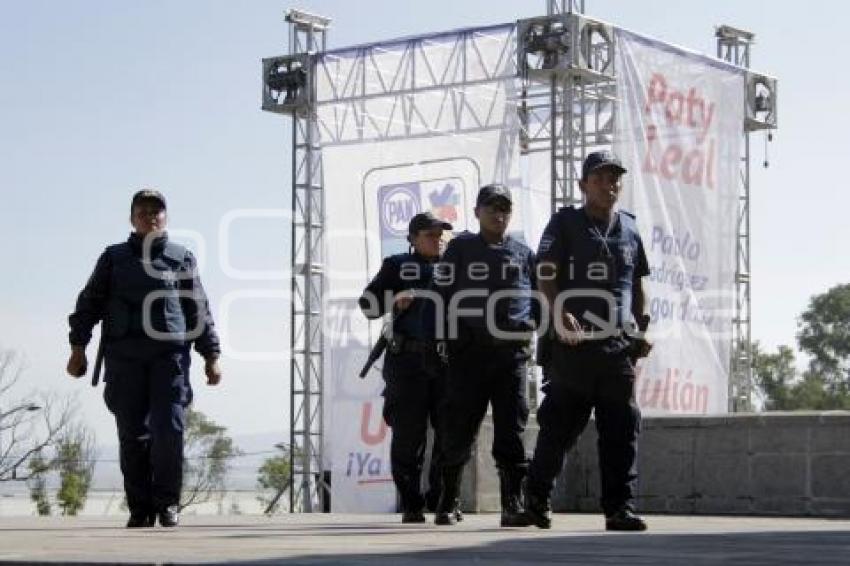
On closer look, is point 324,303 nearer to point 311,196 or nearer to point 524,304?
point 311,196

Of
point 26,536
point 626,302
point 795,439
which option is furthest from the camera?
point 795,439

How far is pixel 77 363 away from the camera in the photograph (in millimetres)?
9664

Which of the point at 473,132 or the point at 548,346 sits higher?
the point at 473,132

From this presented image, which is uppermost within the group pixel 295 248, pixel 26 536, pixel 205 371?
pixel 295 248

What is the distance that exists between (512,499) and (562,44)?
14016 mm

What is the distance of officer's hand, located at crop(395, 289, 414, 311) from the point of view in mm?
10367

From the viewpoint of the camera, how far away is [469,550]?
6254 mm

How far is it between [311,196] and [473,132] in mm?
4034

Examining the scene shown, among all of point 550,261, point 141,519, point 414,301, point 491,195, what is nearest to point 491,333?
point 491,195

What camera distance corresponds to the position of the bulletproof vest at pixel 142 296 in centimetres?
966

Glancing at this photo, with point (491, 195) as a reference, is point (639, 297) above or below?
below

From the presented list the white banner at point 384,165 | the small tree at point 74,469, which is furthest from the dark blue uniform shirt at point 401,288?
the small tree at point 74,469

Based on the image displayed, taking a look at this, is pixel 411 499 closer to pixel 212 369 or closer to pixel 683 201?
pixel 212 369

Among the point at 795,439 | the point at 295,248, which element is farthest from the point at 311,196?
the point at 795,439
